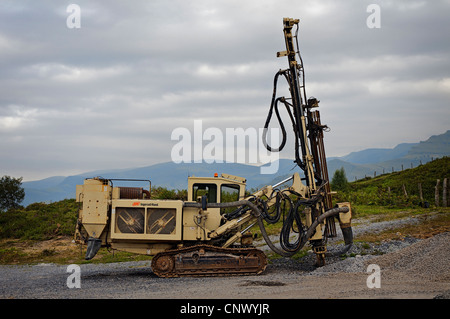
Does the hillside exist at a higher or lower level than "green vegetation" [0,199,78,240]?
higher

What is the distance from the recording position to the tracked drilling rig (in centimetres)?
1352

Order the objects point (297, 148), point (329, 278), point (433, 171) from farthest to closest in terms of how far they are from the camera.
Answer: point (433, 171), point (297, 148), point (329, 278)

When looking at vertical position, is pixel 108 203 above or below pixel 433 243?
above

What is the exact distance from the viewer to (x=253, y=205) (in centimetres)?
1407


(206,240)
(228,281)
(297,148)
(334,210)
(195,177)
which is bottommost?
(228,281)

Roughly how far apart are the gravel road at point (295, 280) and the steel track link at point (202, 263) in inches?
15.3

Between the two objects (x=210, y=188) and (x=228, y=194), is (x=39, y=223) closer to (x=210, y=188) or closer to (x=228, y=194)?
(x=228, y=194)

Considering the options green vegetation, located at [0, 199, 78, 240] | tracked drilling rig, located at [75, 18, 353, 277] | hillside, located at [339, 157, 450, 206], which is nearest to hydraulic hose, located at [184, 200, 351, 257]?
tracked drilling rig, located at [75, 18, 353, 277]

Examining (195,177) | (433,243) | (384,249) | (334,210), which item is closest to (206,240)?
(195,177)

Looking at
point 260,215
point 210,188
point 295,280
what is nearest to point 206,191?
point 210,188

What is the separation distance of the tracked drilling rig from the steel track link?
0.03 meters

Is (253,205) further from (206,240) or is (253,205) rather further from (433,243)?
(433,243)

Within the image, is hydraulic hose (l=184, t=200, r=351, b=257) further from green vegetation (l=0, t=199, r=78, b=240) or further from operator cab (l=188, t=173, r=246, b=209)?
green vegetation (l=0, t=199, r=78, b=240)

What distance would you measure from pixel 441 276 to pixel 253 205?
5605 millimetres
